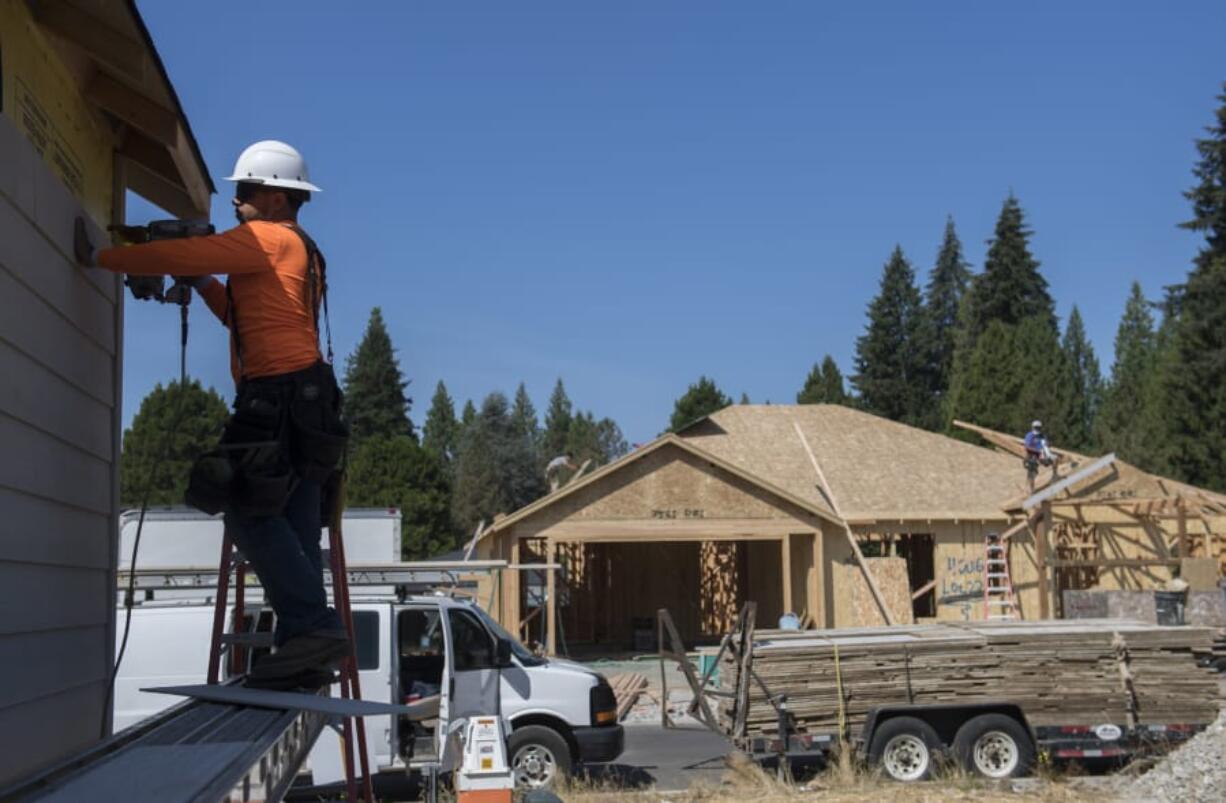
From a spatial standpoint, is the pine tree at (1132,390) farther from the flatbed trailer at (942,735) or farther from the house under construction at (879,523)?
the flatbed trailer at (942,735)

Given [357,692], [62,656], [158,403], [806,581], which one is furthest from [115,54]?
[158,403]

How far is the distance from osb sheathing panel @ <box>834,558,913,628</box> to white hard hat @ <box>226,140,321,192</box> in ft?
79.1

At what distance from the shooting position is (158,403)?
159 ft

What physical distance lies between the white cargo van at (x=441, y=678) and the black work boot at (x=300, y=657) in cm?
773

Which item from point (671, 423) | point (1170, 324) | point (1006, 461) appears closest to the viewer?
point (1006, 461)

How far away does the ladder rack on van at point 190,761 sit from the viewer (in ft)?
8.00

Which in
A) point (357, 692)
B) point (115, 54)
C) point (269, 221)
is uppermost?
point (115, 54)

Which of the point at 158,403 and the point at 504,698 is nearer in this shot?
the point at 504,698

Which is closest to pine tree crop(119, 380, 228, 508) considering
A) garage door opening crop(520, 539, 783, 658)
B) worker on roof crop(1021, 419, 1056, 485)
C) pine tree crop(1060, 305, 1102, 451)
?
garage door opening crop(520, 539, 783, 658)

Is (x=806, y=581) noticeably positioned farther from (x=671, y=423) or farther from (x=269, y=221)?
(x=671, y=423)

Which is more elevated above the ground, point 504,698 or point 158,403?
point 158,403

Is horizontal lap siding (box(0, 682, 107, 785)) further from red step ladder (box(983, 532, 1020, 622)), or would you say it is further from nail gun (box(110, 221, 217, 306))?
red step ladder (box(983, 532, 1020, 622))

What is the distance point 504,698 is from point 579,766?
3.65 ft

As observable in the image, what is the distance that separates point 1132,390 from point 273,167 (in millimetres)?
60751
